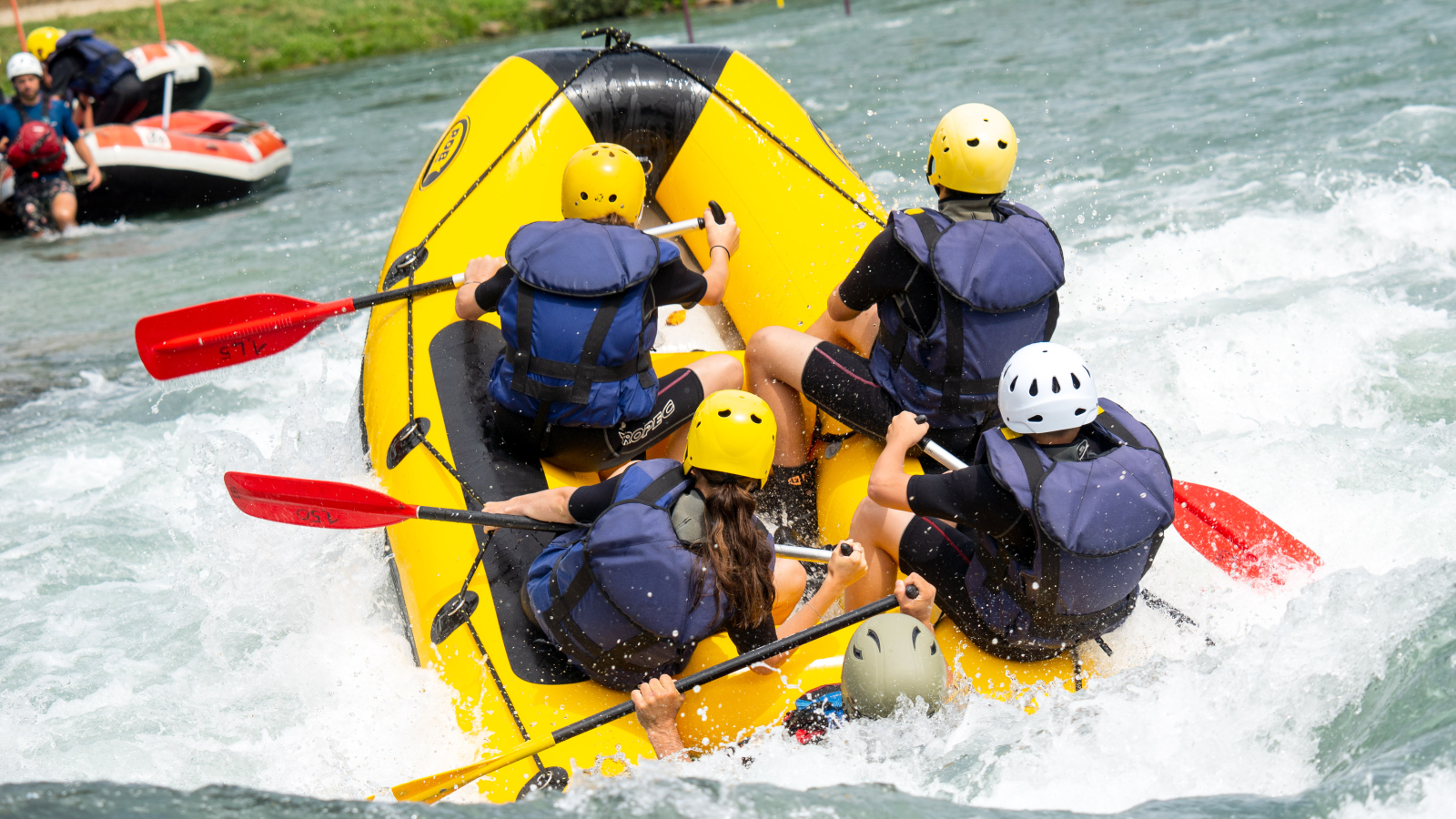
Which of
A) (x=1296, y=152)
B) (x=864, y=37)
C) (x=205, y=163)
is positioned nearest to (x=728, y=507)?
(x=1296, y=152)

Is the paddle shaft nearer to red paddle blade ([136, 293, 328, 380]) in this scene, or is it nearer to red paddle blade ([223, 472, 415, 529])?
red paddle blade ([136, 293, 328, 380])

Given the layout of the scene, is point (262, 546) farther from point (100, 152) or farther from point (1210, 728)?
point (100, 152)

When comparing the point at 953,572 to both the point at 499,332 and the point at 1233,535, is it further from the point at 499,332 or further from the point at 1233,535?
the point at 499,332

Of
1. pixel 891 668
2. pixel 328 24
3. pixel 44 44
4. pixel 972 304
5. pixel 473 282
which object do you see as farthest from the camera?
pixel 328 24

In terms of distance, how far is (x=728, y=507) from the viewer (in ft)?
8.14

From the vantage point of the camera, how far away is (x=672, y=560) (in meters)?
2.44

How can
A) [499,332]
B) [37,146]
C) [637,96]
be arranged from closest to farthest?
[499,332] < [637,96] < [37,146]

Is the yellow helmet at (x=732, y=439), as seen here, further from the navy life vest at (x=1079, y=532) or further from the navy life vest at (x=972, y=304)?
the navy life vest at (x=972, y=304)

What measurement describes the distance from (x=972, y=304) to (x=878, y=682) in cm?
103

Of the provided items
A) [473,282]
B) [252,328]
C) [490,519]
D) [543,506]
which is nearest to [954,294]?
[543,506]

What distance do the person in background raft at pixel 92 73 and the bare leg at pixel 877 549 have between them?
9.21 m

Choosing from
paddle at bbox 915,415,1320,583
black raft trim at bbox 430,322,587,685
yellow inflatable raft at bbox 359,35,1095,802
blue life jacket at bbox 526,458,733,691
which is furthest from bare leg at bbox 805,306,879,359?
blue life jacket at bbox 526,458,733,691

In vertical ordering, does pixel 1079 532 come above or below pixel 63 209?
above

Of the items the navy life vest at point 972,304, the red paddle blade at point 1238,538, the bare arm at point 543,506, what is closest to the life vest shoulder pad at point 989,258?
the navy life vest at point 972,304
